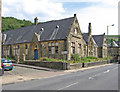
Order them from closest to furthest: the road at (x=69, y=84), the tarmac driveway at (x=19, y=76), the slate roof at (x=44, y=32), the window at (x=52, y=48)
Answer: the road at (x=69, y=84), the tarmac driveway at (x=19, y=76), the window at (x=52, y=48), the slate roof at (x=44, y=32)

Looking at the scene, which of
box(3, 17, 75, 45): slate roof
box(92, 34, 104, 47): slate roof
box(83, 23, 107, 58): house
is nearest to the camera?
box(3, 17, 75, 45): slate roof

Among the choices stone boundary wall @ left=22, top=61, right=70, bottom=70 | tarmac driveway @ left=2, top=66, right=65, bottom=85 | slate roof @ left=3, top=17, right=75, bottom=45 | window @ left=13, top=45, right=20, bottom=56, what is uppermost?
slate roof @ left=3, top=17, right=75, bottom=45

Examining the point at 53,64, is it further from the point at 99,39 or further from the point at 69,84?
the point at 99,39

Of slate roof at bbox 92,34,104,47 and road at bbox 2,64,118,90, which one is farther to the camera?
slate roof at bbox 92,34,104,47

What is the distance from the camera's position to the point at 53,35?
112 ft

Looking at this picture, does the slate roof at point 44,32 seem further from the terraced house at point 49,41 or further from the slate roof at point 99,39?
the slate roof at point 99,39

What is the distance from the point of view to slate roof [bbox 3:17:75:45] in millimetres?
33616

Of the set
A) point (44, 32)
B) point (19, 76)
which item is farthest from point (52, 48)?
point (19, 76)

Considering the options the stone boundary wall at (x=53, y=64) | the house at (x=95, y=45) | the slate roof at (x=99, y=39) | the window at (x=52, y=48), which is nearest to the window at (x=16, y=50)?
the window at (x=52, y=48)

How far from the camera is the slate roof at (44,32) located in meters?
33.6

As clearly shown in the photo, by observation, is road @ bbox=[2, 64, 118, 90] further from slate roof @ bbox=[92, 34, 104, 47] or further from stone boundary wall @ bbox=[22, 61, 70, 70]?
slate roof @ bbox=[92, 34, 104, 47]

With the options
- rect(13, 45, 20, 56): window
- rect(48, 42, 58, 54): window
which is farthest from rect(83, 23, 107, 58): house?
rect(13, 45, 20, 56): window

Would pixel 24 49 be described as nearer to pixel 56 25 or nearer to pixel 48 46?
pixel 48 46

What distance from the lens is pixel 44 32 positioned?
3672cm
